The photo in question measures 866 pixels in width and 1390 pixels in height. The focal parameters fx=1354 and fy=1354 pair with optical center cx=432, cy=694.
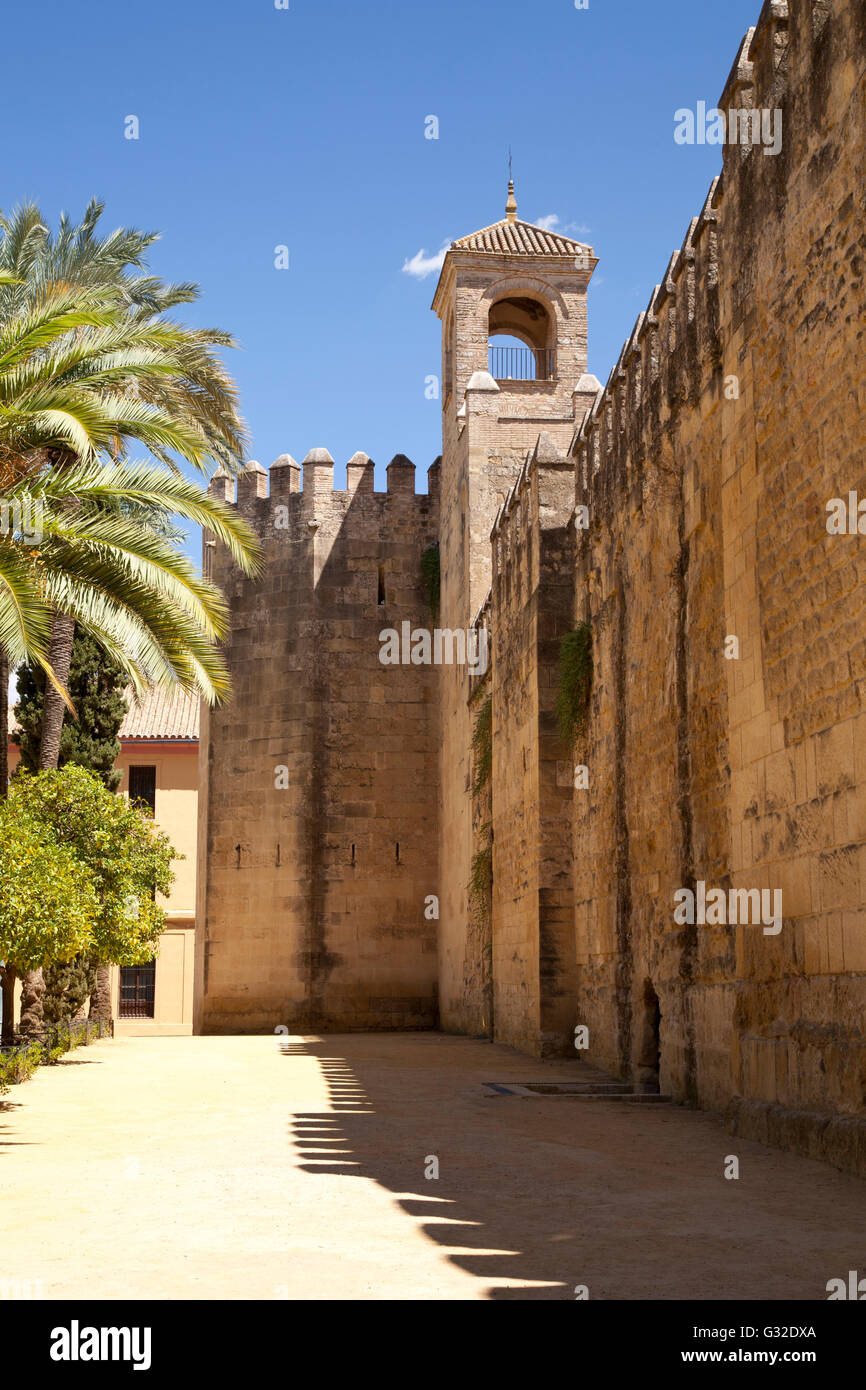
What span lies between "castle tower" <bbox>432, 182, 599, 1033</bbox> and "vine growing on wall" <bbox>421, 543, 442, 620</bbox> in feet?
2.83

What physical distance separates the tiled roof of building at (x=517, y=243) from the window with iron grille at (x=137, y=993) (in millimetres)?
17740

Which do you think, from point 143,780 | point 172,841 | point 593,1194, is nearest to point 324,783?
point 172,841

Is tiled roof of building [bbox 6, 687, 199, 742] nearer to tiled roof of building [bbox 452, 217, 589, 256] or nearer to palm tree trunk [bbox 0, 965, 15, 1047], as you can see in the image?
tiled roof of building [bbox 452, 217, 589, 256]

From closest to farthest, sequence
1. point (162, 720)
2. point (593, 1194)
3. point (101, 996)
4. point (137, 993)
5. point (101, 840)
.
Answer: point (593, 1194) → point (101, 840) → point (101, 996) → point (137, 993) → point (162, 720)

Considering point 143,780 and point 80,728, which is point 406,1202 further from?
point 143,780

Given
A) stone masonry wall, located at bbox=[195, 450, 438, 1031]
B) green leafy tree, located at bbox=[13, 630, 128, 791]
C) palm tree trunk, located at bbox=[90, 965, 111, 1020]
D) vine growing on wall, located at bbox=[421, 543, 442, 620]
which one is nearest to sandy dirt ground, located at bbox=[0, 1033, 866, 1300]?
green leafy tree, located at bbox=[13, 630, 128, 791]

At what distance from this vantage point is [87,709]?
61.2ft

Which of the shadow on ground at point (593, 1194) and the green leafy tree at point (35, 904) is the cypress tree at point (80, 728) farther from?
the shadow on ground at point (593, 1194)

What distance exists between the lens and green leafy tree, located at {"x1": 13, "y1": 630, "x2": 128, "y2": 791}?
18.2m

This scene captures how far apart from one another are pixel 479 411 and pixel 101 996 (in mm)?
10036

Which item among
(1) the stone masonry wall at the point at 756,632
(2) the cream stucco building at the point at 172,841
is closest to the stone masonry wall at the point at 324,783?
(2) the cream stucco building at the point at 172,841
